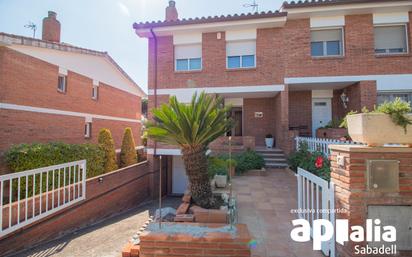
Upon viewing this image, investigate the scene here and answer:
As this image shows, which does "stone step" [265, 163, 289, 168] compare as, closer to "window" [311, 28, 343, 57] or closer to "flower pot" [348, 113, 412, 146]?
"window" [311, 28, 343, 57]

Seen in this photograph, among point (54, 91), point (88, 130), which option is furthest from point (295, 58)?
point (88, 130)

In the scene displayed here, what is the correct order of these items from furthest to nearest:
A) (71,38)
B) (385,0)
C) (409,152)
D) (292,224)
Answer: (71,38) → (385,0) → (292,224) → (409,152)

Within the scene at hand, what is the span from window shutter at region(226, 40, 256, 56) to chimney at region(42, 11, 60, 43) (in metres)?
11.6

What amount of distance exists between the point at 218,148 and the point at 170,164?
188 inches

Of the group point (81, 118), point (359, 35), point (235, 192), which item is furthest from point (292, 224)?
point (81, 118)

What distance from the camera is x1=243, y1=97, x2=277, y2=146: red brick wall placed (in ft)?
45.7

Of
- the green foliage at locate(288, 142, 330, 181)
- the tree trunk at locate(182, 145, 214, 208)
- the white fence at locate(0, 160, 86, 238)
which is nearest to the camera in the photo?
the tree trunk at locate(182, 145, 214, 208)

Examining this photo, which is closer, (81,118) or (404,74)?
(404,74)

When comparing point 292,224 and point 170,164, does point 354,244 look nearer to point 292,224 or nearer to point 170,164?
point 292,224

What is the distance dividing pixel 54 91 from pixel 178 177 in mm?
9224

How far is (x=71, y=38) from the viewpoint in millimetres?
16688

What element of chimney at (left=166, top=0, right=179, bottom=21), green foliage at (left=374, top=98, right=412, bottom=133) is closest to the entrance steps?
green foliage at (left=374, top=98, right=412, bottom=133)

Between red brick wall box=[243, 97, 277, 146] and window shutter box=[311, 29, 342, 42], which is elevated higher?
window shutter box=[311, 29, 342, 42]

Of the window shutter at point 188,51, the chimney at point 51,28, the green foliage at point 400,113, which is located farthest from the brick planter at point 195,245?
the chimney at point 51,28
